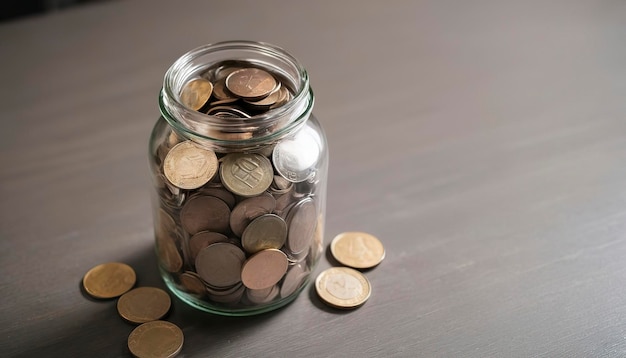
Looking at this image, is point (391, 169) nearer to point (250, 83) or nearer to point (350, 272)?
point (350, 272)

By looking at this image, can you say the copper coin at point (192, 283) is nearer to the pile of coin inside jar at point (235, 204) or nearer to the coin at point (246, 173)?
the pile of coin inside jar at point (235, 204)

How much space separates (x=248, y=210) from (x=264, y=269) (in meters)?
0.07

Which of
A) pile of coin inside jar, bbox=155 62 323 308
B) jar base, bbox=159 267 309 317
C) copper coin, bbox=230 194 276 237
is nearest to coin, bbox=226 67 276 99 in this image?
pile of coin inside jar, bbox=155 62 323 308

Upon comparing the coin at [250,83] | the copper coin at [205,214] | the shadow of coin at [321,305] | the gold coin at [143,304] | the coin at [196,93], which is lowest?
the gold coin at [143,304]

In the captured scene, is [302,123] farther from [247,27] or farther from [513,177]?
[247,27]

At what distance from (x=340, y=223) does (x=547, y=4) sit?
755 millimetres

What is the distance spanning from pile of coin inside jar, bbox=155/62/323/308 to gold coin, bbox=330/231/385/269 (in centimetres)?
9

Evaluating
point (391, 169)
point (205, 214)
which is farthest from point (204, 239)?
point (391, 169)

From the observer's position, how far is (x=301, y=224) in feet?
2.50

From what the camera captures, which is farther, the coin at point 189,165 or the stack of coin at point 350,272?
the stack of coin at point 350,272

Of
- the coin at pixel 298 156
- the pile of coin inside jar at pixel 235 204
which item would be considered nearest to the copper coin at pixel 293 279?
the pile of coin inside jar at pixel 235 204

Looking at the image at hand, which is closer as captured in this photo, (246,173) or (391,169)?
(246,173)

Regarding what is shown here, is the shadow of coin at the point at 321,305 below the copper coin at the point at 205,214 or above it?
below

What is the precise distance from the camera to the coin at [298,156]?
734mm
